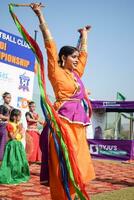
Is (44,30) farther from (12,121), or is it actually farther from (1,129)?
(1,129)

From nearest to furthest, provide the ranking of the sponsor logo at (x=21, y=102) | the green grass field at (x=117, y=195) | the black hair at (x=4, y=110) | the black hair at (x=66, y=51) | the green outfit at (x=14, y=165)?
the black hair at (x=66, y=51), the green grass field at (x=117, y=195), the green outfit at (x=14, y=165), the black hair at (x=4, y=110), the sponsor logo at (x=21, y=102)

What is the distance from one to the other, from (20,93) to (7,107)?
1.96 m

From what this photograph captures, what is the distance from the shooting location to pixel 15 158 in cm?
580

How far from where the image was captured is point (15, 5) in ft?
10.4

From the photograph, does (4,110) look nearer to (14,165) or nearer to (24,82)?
(14,165)

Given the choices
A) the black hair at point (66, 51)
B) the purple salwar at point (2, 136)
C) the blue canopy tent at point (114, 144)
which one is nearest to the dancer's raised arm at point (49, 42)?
the black hair at point (66, 51)

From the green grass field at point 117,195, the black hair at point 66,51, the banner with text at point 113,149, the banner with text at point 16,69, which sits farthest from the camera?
the banner with text at point 113,149

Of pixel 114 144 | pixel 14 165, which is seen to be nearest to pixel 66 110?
pixel 14 165

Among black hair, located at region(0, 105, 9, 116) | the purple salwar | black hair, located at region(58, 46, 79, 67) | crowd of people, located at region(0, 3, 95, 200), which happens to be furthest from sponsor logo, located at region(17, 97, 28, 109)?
black hair, located at region(58, 46, 79, 67)

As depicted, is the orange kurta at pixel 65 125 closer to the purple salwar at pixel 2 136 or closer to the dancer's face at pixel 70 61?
the dancer's face at pixel 70 61

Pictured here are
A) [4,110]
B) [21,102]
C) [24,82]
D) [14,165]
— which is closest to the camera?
[14,165]

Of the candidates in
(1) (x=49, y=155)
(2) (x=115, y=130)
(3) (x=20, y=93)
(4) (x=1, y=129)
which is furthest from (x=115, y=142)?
(1) (x=49, y=155)

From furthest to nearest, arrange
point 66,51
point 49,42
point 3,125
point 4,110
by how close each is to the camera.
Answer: point 3,125
point 4,110
point 66,51
point 49,42

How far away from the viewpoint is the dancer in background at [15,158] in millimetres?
5574
